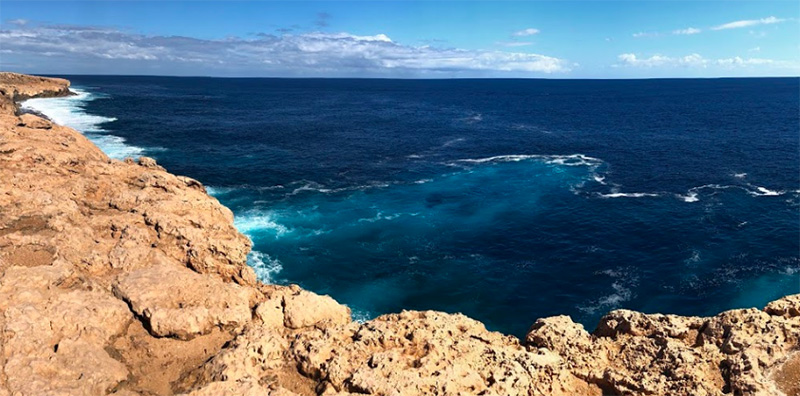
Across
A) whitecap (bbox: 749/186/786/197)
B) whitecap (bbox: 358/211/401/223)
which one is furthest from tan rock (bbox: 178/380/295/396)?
whitecap (bbox: 749/186/786/197)

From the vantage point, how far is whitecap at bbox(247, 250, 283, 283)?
156 feet

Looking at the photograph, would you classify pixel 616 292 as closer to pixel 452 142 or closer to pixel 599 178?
pixel 599 178

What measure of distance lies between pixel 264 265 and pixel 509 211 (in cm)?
3537

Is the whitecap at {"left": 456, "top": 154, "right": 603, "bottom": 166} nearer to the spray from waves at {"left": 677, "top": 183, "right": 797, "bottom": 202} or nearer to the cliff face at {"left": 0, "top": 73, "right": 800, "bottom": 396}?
the spray from waves at {"left": 677, "top": 183, "right": 797, "bottom": 202}

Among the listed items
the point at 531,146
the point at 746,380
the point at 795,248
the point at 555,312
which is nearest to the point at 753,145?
the point at 531,146

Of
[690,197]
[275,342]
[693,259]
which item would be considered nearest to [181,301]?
[275,342]

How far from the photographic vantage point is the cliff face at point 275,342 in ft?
58.0

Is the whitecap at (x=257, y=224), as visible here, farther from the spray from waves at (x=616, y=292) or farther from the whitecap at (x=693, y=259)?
the whitecap at (x=693, y=259)

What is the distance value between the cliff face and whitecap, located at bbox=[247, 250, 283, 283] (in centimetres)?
1992

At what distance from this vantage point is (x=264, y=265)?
49.6 m

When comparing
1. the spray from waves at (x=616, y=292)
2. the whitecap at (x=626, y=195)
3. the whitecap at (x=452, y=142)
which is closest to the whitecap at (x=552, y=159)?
the whitecap at (x=452, y=142)

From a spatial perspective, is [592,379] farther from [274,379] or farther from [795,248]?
[795,248]

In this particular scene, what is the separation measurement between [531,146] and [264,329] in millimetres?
101129

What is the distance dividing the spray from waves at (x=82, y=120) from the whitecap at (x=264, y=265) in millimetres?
51763
